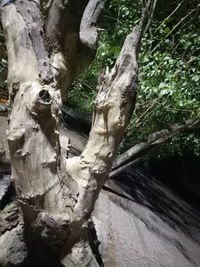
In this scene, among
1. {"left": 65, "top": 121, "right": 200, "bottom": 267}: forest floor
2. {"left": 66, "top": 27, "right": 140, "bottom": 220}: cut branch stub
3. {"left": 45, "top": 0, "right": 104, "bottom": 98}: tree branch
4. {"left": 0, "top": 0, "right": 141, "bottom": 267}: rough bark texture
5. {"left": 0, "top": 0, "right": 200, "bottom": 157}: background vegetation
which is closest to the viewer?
{"left": 0, "top": 0, "right": 141, "bottom": 267}: rough bark texture

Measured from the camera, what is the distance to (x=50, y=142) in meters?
2.19

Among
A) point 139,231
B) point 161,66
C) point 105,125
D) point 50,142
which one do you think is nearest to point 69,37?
point 105,125

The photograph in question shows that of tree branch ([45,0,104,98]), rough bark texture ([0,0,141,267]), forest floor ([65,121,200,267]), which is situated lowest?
forest floor ([65,121,200,267])

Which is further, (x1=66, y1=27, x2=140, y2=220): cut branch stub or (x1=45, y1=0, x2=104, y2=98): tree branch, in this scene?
(x1=45, y1=0, x2=104, y2=98): tree branch

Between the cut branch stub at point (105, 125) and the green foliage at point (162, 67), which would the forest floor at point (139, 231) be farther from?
the green foliage at point (162, 67)

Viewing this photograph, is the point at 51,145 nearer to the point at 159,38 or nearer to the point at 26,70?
the point at 26,70

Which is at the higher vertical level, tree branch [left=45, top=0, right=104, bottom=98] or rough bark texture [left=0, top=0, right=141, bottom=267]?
tree branch [left=45, top=0, right=104, bottom=98]

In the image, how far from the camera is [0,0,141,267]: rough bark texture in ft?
6.95

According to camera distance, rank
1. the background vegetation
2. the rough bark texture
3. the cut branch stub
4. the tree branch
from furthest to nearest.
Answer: the background vegetation
the tree branch
the cut branch stub
the rough bark texture

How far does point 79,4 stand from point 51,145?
1243mm

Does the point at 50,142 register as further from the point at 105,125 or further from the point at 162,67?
the point at 162,67

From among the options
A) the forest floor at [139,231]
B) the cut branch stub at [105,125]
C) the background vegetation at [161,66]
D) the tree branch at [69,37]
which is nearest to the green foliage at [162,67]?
the background vegetation at [161,66]

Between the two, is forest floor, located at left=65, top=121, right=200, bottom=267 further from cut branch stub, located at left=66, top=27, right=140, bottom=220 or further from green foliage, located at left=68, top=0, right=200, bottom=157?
green foliage, located at left=68, top=0, right=200, bottom=157

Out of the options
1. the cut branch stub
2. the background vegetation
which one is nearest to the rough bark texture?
the cut branch stub
